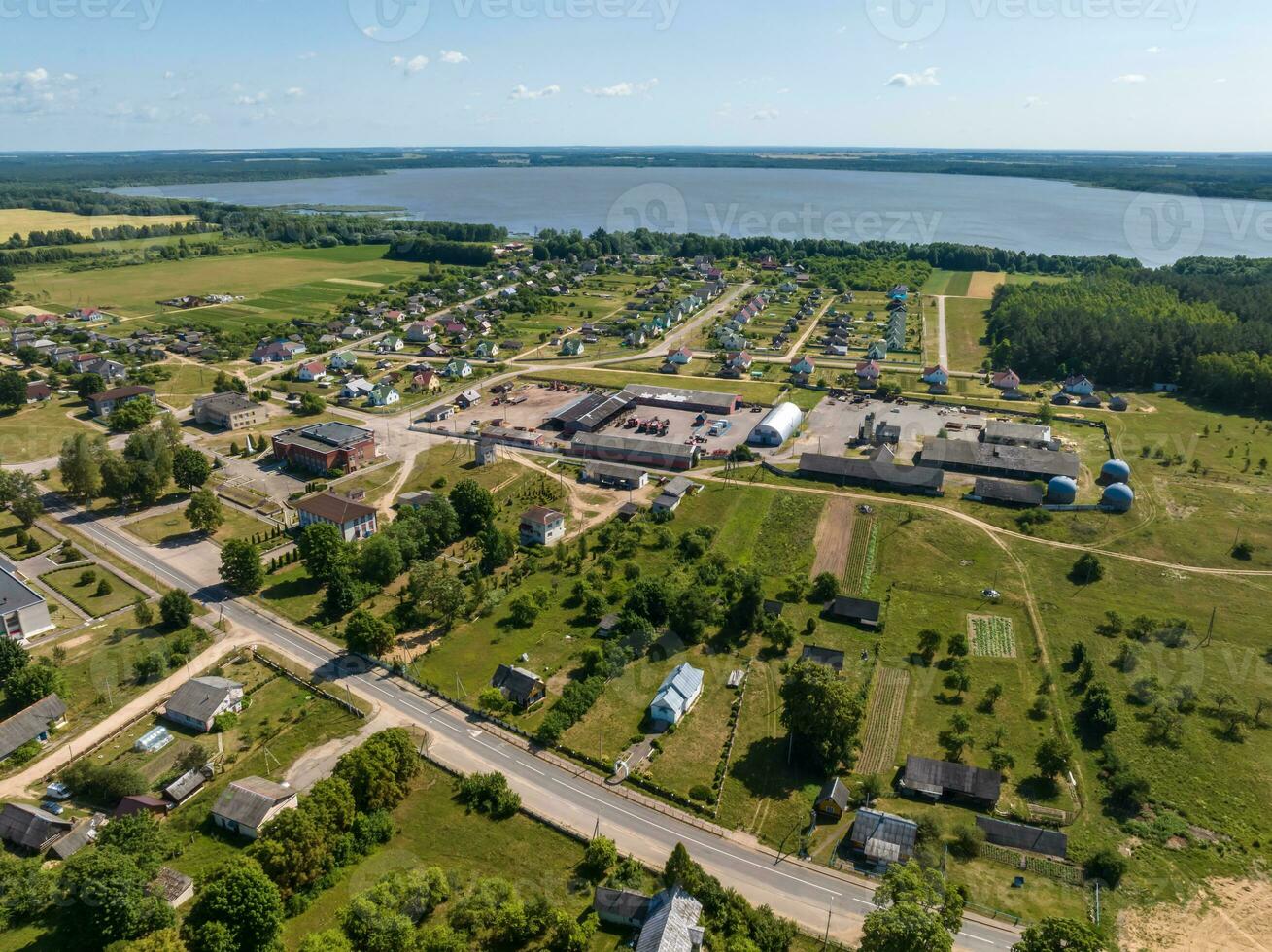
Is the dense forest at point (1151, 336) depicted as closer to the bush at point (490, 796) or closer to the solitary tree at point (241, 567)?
the bush at point (490, 796)

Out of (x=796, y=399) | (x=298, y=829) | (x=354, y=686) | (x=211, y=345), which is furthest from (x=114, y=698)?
(x=211, y=345)

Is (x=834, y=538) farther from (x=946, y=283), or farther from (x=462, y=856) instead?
(x=946, y=283)

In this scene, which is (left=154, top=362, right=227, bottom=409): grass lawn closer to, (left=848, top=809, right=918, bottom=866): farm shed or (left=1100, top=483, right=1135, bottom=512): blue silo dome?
(left=848, top=809, right=918, bottom=866): farm shed

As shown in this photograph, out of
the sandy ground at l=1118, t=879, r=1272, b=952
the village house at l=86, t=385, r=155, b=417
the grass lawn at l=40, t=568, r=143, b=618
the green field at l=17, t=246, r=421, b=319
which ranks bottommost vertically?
the sandy ground at l=1118, t=879, r=1272, b=952

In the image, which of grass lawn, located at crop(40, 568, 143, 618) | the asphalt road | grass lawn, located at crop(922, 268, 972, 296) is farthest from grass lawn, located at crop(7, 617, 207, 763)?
grass lawn, located at crop(922, 268, 972, 296)

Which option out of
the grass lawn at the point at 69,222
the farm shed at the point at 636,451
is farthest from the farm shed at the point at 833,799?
the grass lawn at the point at 69,222

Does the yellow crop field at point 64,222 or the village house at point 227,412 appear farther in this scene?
the yellow crop field at point 64,222
